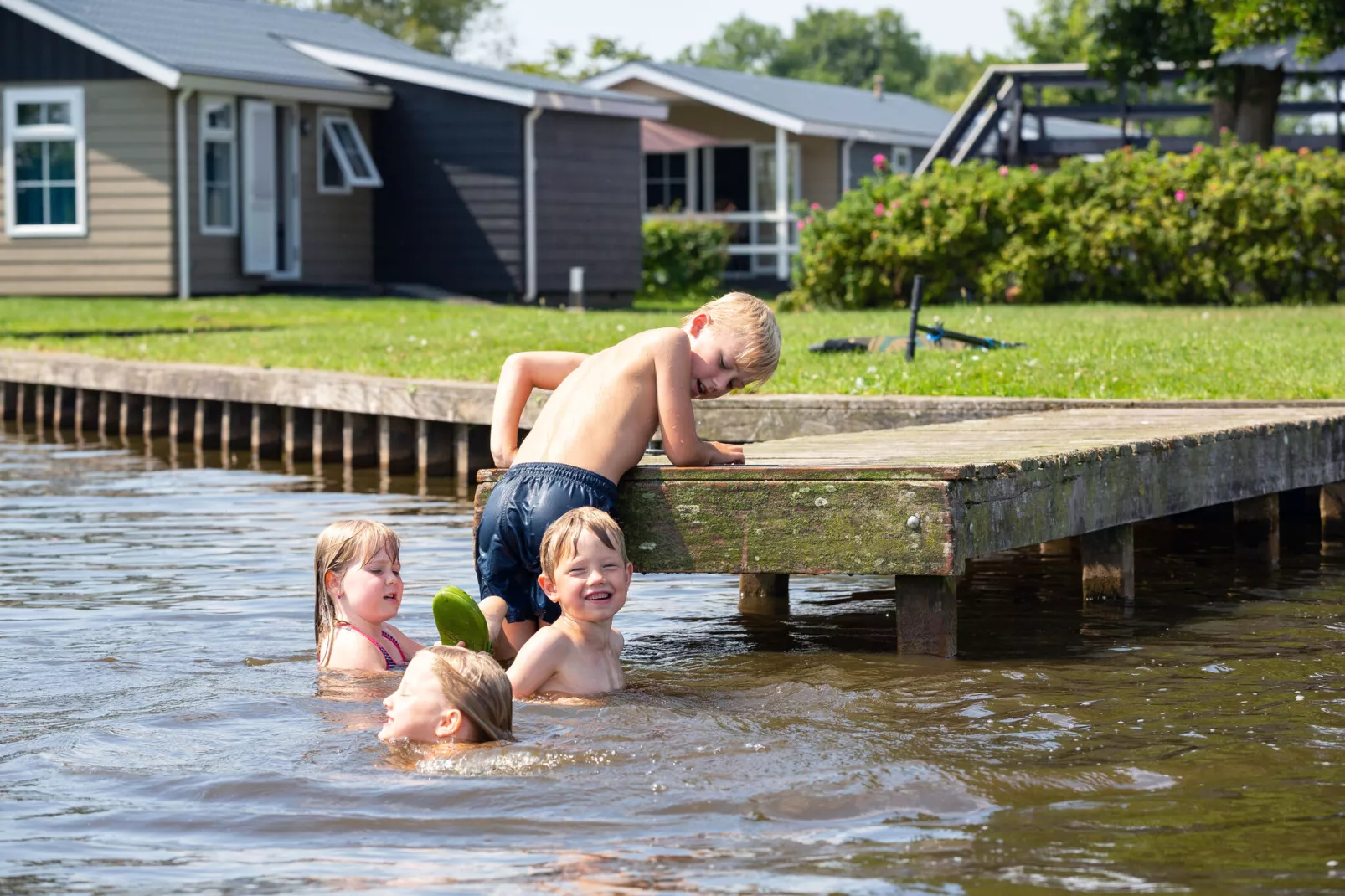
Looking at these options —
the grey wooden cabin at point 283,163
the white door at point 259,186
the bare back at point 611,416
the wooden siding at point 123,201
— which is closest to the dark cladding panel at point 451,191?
the grey wooden cabin at point 283,163

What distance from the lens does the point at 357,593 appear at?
6.98 meters

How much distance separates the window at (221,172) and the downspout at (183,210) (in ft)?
1.89

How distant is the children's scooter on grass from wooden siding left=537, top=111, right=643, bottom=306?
47.7 ft

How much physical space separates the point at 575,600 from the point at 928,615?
5.02 feet

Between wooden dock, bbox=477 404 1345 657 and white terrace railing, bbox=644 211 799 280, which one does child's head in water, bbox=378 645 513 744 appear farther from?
white terrace railing, bbox=644 211 799 280

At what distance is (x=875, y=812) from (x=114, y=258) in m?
22.9

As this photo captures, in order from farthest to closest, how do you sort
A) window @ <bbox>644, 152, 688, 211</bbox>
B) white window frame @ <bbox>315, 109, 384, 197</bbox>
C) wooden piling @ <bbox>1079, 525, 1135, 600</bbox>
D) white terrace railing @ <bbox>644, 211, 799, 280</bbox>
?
1. window @ <bbox>644, 152, 688, 211</bbox>
2. white terrace railing @ <bbox>644, 211, 799, 280</bbox>
3. white window frame @ <bbox>315, 109, 384, 197</bbox>
4. wooden piling @ <bbox>1079, 525, 1135, 600</bbox>

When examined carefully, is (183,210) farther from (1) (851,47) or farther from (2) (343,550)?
(1) (851,47)

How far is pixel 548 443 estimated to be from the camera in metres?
6.93

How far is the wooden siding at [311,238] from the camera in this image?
2617cm

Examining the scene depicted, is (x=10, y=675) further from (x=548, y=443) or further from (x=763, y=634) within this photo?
(x=763, y=634)

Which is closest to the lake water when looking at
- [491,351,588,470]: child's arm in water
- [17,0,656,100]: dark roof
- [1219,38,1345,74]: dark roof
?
[491,351,588,470]: child's arm in water

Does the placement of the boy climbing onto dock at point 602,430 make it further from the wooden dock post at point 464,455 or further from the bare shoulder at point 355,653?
the wooden dock post at point 464,455

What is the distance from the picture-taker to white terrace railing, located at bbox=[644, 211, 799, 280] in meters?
35.8
